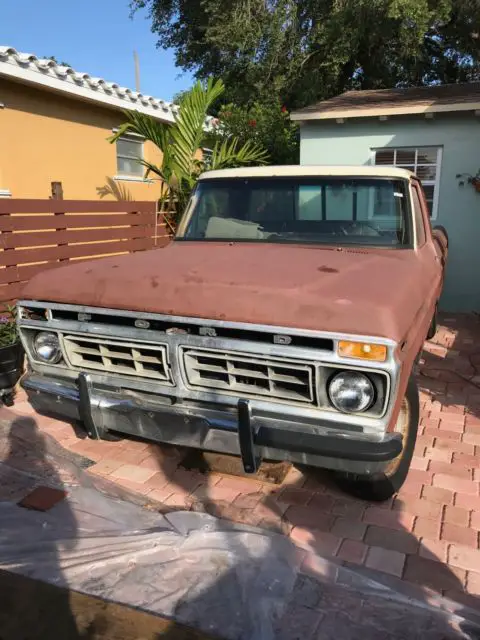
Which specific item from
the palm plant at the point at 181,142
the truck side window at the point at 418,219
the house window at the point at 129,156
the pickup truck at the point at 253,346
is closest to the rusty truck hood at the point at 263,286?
the pickup truck at the point at 253,346

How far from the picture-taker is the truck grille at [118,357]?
9.07 feet

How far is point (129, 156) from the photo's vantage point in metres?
10.5

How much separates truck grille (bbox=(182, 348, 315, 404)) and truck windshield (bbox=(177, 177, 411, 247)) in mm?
1418

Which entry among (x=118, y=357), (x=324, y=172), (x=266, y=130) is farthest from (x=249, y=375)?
(x=266, y=130)

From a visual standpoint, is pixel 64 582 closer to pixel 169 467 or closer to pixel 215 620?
pixel 215 620

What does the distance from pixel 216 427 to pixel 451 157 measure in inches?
281

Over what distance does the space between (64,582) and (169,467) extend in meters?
1.20

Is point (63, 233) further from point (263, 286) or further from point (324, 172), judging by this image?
point (263, 286)

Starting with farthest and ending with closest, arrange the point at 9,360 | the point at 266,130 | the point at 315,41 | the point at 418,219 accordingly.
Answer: the point at 315,41 → the point at 266,130 → the point at 9,360 → the point at 418,219

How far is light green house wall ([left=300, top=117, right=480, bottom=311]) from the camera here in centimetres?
798

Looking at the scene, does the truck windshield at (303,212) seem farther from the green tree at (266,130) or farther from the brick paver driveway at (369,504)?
the green tree at (266,130)

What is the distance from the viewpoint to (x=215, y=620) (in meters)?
2.21

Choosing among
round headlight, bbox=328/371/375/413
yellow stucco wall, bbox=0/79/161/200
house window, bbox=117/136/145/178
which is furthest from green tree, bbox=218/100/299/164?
round headlight, bbox=328/371/375/413

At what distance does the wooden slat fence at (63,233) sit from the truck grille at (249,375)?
4.02m
